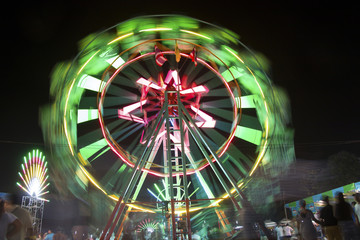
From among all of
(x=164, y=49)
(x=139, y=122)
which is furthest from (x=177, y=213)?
(x=164, y=49)

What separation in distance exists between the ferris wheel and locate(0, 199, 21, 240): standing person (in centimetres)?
458

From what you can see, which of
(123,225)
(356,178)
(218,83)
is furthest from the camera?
(356,178)

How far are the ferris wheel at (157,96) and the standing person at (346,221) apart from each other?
154 inches

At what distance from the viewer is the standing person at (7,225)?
2.86 meters

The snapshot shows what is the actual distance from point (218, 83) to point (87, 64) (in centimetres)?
371

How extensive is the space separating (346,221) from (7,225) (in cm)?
368

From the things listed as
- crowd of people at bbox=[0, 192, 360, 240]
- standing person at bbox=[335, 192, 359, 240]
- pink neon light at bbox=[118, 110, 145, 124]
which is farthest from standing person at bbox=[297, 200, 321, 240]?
pink neon light at bbox=[118, 110, 145, 124]

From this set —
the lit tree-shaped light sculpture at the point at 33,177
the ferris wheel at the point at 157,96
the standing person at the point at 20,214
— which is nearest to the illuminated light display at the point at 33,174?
the lit tree-shaped light sculpture at the point at 33,177

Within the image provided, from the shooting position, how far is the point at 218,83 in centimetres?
902

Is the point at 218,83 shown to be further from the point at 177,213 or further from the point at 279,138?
the point at 177,213

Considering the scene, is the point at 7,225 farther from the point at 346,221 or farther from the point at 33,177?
the point at 33,177

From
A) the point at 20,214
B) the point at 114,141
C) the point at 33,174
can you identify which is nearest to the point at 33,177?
the point at 33,174

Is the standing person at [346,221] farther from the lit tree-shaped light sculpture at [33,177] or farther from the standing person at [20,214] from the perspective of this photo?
the lit tree-shaped light sculpture at [33,177]

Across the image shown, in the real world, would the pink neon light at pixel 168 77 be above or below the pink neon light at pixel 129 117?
above
